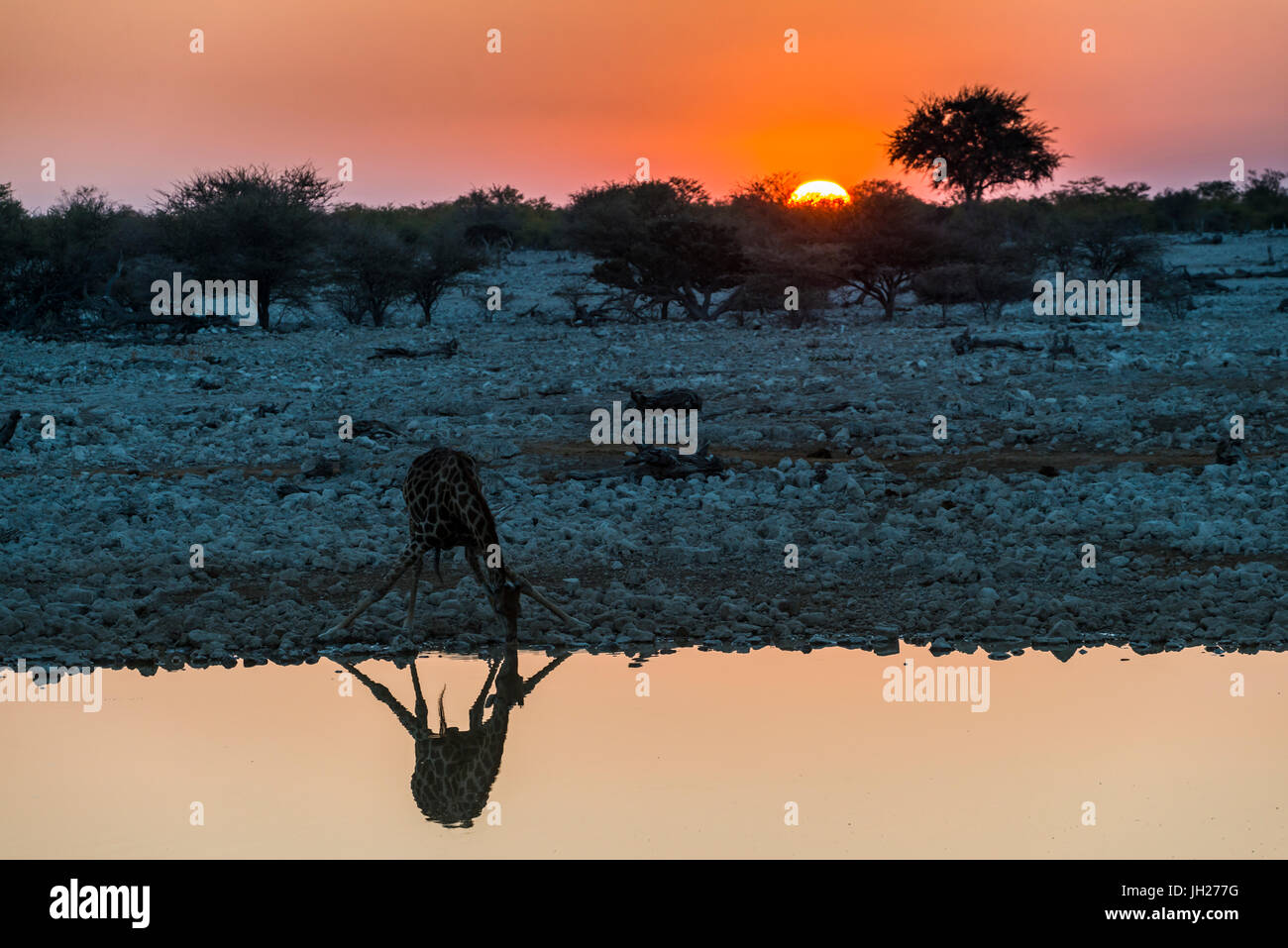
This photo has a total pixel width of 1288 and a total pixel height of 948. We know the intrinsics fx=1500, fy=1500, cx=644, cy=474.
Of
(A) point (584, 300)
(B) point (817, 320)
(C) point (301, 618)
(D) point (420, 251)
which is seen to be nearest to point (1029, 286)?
(B) point (817, 320)

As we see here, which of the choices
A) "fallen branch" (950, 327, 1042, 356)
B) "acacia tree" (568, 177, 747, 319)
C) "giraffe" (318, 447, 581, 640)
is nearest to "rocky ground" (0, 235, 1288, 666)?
"giraffe" (318, 447, 581, 640)

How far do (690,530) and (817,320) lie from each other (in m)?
22.5

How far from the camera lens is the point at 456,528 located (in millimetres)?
9328

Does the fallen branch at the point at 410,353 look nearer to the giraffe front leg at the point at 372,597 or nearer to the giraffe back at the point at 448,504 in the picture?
the giraffe front leg at the point at 372,597

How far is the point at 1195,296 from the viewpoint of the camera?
116 feet

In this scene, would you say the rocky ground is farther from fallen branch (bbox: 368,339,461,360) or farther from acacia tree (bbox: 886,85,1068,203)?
acacia tree (bbox: 886,85,1068,203)

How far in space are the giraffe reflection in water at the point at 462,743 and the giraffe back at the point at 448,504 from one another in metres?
0.77

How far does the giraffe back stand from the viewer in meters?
9.20

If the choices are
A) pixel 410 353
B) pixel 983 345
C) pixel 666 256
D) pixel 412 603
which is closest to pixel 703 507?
pixel 412 603

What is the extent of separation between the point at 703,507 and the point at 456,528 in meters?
3.81

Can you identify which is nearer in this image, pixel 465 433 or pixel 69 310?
pixel 465 433

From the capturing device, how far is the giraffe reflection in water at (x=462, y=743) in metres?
6.81

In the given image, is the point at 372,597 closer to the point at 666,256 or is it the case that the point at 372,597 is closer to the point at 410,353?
the point at 410,353

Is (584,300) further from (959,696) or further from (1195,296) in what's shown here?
(959,696)
